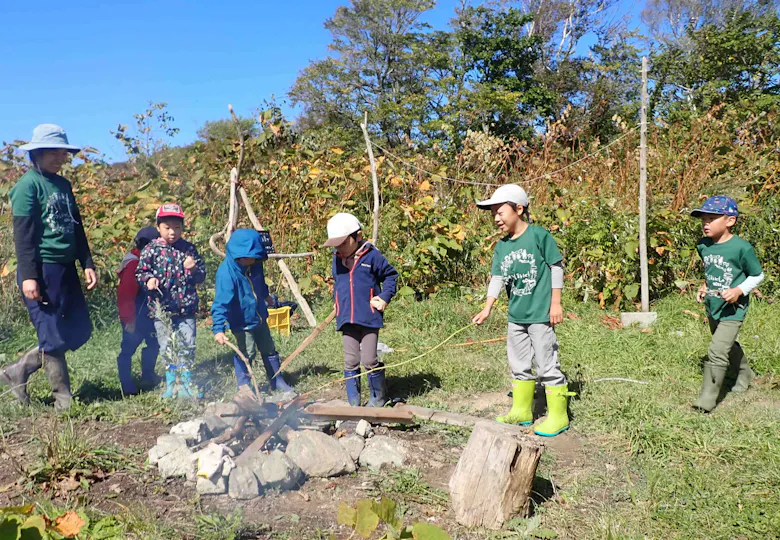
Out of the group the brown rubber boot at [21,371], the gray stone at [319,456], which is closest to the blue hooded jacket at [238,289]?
the brown rubber boot at [21,371]

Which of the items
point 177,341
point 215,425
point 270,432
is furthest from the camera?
point 177,341

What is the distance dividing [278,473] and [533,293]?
6.25 ft

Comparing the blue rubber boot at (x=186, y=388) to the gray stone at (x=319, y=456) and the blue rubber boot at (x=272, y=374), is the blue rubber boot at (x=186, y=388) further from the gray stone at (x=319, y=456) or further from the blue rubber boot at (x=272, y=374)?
the gray stone at (x=319, y=456)

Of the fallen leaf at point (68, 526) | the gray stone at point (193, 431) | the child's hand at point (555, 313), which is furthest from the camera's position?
the child's hand at point (555, 313)

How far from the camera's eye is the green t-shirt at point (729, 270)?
4.07 metres

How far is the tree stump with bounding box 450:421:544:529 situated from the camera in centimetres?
278

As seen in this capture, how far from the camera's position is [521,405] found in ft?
13.4

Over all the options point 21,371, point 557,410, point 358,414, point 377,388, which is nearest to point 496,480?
point 358,414

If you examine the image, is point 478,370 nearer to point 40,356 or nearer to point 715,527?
point 715,527

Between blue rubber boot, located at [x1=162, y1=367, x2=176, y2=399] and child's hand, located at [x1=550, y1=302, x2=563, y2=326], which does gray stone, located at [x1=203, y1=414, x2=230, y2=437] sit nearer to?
blue rubber boot, located at [x1=162, y1=367, x2=176, y2=399]

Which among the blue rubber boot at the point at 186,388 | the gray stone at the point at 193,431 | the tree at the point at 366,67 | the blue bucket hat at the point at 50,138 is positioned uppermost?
the tree at the point at 366,67

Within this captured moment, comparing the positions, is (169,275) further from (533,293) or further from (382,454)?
(533,293)

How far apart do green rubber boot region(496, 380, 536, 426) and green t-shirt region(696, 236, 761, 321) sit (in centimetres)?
136

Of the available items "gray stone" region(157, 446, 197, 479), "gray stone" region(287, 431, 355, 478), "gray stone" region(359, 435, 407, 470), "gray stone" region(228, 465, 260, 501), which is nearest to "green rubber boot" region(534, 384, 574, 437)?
"gray stone" region(359, 435, 407, 470)
